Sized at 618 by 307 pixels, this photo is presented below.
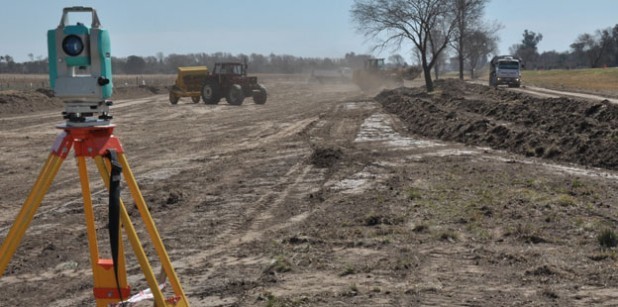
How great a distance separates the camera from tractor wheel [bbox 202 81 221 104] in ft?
108

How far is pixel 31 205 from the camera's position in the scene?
3.33m

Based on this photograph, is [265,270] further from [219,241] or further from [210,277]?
[219,241]

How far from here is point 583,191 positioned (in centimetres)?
938

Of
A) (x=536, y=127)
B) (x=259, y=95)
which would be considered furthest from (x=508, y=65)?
(x=536, y=127)

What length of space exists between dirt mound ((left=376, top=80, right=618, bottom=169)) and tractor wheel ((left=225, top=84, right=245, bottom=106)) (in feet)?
34.8

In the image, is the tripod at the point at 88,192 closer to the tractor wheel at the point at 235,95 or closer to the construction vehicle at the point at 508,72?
the tractor wheel at the point at 235,95

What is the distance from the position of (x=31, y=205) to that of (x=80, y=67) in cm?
76

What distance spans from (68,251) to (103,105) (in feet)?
13.0

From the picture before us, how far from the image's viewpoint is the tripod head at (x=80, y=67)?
11.0 feet

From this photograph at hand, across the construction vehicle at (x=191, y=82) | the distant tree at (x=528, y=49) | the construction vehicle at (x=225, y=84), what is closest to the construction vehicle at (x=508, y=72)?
the construction vehicle at (x=225, y=84)

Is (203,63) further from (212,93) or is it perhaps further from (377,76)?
(212,93)

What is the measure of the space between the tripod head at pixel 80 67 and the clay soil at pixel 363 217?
7.70ft

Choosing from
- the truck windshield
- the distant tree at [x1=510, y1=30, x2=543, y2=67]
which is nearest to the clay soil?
the truck windshield

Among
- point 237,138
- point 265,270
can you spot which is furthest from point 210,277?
point 237,138
